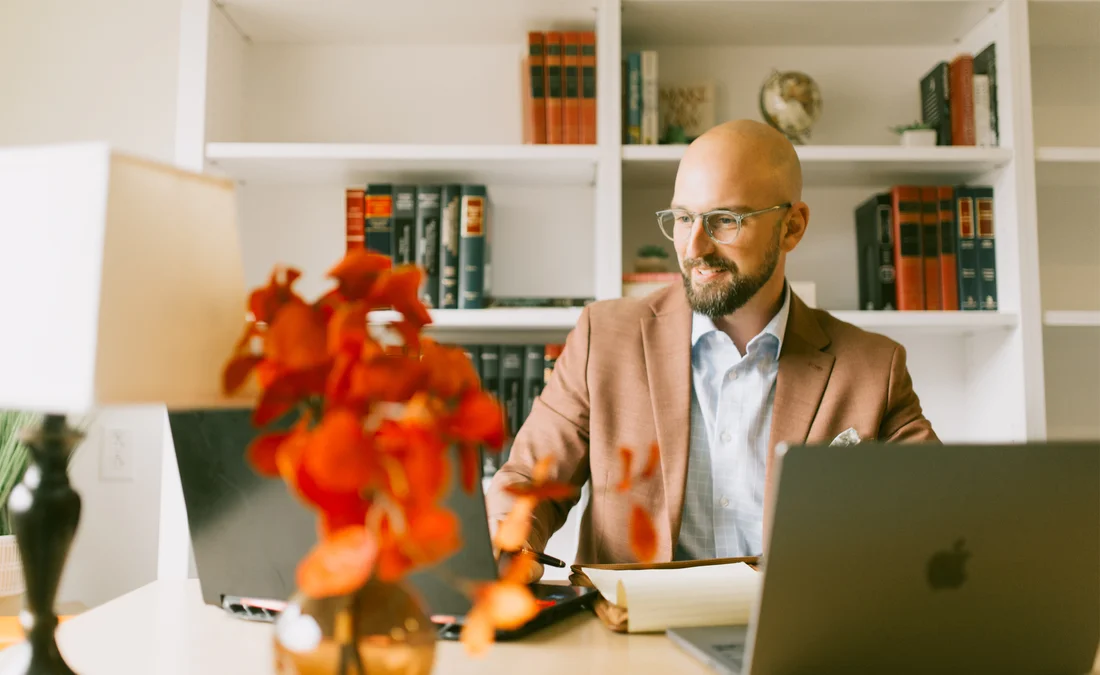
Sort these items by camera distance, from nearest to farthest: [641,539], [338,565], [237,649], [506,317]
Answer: [338,565], [237,649], [641,539], [506,317]

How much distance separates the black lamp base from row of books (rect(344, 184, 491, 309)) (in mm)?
1327

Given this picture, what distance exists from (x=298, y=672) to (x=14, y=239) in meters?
0.35

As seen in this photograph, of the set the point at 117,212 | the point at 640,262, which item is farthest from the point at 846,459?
the point at 640,262

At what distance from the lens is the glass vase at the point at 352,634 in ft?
1.59

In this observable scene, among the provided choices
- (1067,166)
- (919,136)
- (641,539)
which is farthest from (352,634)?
(1067,166)

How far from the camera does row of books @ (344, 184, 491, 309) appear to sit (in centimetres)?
196

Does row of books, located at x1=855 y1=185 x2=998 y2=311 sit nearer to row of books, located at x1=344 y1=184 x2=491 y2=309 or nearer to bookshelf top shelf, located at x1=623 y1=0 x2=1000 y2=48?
bookshelf top shelf, located at x1=623 y1=0 x2=1000 y2=48

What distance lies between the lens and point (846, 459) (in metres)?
0.61

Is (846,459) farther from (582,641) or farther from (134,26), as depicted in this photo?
(134,26)

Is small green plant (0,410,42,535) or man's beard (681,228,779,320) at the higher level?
man's beard (681,228,779,320)

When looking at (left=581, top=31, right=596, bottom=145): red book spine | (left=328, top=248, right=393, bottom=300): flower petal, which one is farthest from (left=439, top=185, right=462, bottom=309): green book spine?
(left=328, top=248, right=393, bottom=300): flower petal

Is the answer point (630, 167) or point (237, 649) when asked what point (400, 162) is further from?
point (237, 649)

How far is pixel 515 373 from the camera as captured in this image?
198 cm

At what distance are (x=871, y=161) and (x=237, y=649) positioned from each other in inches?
69.6
